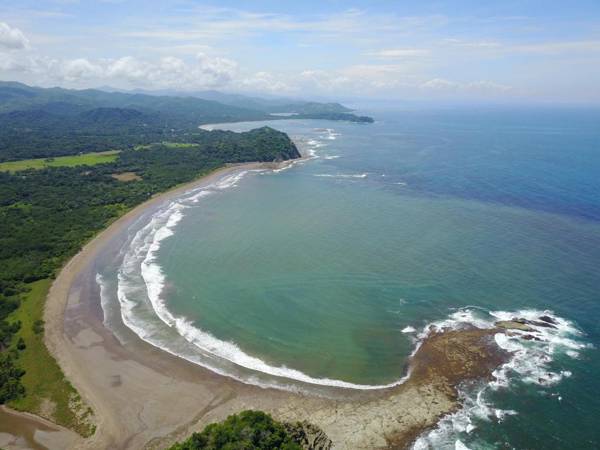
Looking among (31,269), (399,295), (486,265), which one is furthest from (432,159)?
(31,269)

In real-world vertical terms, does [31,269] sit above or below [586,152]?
below

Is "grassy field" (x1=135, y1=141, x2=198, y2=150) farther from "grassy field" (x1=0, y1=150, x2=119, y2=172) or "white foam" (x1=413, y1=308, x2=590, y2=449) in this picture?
"white foam" (x1=413, y1=308, x2=590, y2=449)

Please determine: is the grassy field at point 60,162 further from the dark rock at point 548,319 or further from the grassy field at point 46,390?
the dark rock at point 548,319

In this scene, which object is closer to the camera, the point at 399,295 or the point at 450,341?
the point at 450,341

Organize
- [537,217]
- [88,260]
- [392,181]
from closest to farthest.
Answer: [88,260], [537,217], [392,181]

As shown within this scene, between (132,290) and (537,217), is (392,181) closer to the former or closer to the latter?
(537,217)

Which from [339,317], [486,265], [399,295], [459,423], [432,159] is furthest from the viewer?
[432,159]

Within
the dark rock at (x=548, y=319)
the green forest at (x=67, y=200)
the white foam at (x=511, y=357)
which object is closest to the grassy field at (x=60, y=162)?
the green forest at (x=67, y=200)
